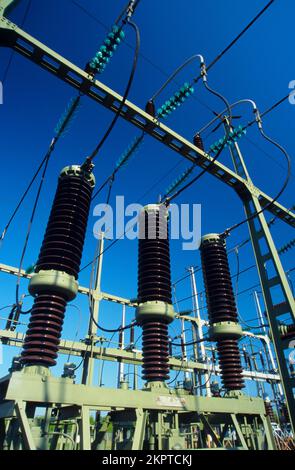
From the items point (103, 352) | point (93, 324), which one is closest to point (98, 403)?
point (93, 324)

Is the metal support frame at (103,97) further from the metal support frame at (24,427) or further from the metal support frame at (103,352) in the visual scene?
the metal support frame at (103,352)

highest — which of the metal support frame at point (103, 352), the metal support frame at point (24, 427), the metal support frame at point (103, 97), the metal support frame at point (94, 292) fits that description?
the metal support frame at point (94, 292)

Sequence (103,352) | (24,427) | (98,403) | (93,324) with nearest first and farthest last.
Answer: (24,427) < (98,403) < (93,324) < (103,352)

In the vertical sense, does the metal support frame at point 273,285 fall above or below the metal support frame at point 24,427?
above

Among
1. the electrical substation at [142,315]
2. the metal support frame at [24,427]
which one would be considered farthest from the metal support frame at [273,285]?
the metal support frame at [24,427]

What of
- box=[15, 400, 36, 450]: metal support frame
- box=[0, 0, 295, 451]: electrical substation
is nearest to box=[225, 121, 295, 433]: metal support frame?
box=[0, 0, 295, 451]: electrical substation

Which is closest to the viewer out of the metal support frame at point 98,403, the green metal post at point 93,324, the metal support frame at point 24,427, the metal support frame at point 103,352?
the metal support frame at point 24,427

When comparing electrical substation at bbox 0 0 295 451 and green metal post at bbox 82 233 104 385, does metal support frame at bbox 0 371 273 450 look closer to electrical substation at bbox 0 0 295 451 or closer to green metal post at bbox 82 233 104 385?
electrical substation at bbox 0 0 295 451

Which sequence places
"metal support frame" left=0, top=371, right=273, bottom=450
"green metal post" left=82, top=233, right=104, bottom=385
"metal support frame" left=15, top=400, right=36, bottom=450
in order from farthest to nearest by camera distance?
"green metal post" left=82, top=233, right=104, bottom=385, "metal support frame" left=0, top=371, right=273, bottom=450, "metal support frame" left=15, top=400, right=36, bottom=450

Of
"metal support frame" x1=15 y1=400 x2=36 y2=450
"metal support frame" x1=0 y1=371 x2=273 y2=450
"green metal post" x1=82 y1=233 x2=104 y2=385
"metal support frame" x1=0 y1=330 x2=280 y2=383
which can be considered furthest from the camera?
"metal support frame" x1=0 y1=330 x2=280 y2=383

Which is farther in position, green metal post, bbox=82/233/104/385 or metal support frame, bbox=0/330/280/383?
metal support frame, bbox=0/330/280/383

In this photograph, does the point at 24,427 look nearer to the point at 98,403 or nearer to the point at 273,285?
the point at 98,403

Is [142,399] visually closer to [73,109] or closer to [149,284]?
[149,284]

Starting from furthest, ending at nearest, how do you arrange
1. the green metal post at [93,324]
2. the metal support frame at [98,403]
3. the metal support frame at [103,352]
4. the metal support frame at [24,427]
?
1. the metal support frame at [103,352]
2. the green metal post at [93,324]
3. the metal support frame at [98,403]
4. the metal support frame at [24,427]
